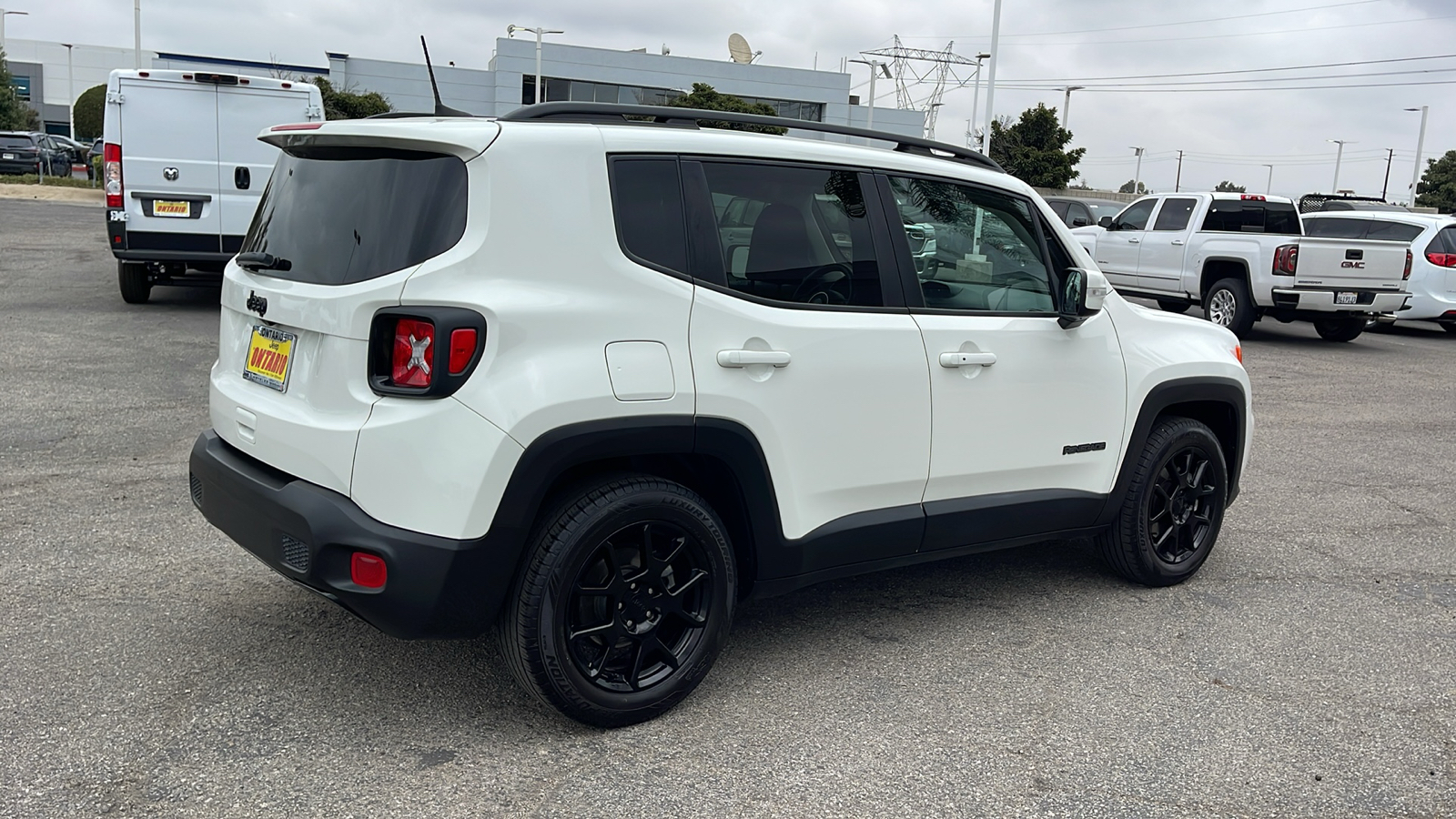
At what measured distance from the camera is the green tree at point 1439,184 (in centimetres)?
6706

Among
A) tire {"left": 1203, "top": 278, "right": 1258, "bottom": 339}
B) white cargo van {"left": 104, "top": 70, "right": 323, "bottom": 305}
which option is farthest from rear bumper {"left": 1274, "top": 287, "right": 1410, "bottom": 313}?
white cargo van {"left": 104, "top": 70, "right": 323, "bottom": 305}

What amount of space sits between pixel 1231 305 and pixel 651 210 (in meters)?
13.6

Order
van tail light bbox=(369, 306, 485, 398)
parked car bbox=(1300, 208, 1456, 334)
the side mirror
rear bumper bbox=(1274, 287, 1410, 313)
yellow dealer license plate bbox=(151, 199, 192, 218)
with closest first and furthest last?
1. van tail light bbox=(369, 306, 485, 398)
2. the side mirror
3. yellow dealer license plate bbox=(151, 199, 192, 218)
4. rear bumper bbox=(1274, 287, 1410, 313)
5. parked car bbox=(1300, 208, 1456, 334)

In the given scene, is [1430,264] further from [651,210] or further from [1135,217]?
[651,210]

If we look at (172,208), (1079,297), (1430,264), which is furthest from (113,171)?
(1430,264)

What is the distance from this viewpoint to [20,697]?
345 centimetres

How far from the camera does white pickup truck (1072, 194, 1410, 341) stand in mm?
A: 14008

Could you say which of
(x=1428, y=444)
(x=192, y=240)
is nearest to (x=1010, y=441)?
(x=1428, y=444)

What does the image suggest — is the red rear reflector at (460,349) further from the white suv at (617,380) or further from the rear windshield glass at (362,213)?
the rear windshield glass at (362,213)

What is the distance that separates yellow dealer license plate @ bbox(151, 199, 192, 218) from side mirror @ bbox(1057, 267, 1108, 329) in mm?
9613

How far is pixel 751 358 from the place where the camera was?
3520 mm

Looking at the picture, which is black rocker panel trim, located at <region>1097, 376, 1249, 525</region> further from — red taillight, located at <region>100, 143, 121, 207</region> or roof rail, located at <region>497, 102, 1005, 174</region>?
red taillight, located at <region>100, 143, 121, 207</region>

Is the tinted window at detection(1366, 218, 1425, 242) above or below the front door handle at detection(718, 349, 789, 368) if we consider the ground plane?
above

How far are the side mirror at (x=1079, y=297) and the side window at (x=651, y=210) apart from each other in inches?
65.2
